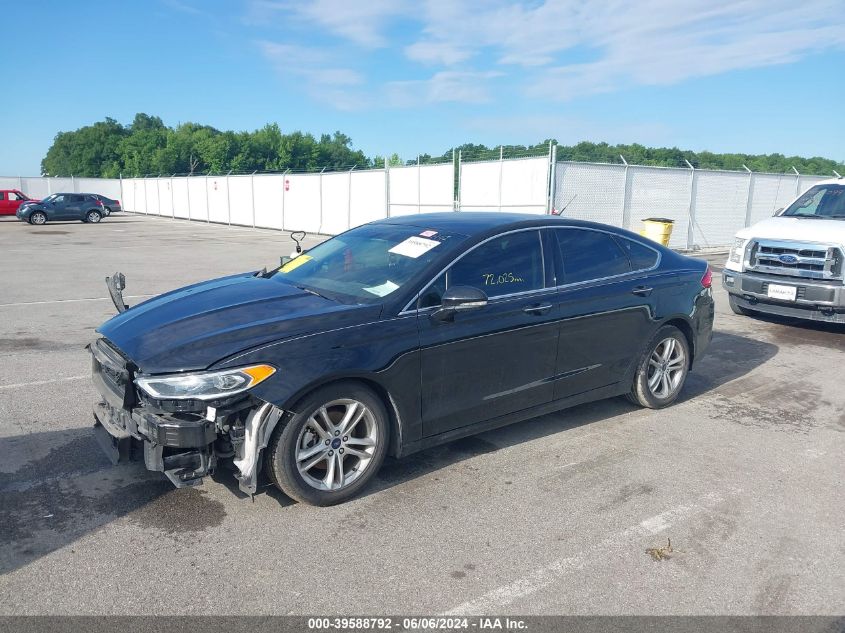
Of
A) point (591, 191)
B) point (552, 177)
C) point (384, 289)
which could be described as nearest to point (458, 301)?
point (384, 289)

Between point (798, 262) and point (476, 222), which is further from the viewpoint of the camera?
point (798, 262)

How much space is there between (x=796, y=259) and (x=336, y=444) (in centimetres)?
723

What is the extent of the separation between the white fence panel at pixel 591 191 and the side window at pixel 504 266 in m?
13.4

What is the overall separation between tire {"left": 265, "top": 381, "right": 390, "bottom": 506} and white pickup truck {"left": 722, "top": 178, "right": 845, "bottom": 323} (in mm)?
6751

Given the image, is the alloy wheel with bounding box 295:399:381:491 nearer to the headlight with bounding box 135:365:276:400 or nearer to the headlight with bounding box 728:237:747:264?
the headlight with bounding box 135:365:276:400

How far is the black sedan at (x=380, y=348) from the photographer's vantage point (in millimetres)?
3490

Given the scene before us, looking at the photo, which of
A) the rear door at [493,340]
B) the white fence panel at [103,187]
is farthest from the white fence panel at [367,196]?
the white fence panel at [103,187]

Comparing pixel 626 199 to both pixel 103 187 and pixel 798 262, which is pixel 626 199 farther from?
pixel 103 187

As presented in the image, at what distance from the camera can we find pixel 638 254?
5504 mm

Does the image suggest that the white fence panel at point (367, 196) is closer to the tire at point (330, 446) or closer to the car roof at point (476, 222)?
the car roof at point (476, 222)

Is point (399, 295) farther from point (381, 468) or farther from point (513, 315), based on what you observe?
point (381, 468)

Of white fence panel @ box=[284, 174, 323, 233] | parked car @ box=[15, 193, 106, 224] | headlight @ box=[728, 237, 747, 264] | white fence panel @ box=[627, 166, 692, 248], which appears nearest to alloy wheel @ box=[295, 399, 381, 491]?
headlight @ box=[728, 237, 747, 264]

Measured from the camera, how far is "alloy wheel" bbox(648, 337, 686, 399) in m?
5.59

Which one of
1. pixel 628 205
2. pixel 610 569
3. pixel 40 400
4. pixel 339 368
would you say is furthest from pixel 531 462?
pixel 628 205
